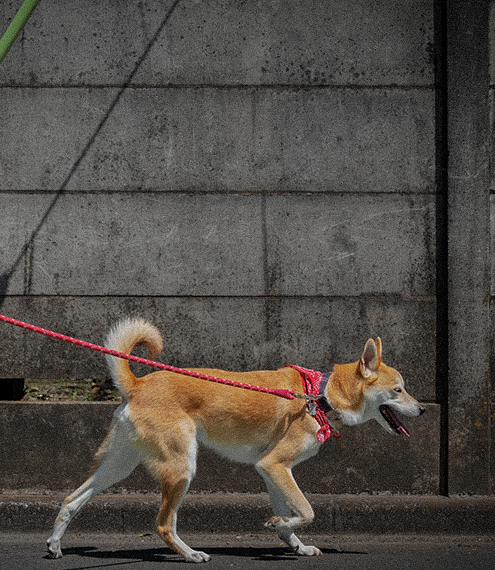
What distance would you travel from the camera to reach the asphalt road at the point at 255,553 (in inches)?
186

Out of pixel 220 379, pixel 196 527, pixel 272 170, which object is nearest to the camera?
pixel 220 379

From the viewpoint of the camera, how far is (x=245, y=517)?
559cm

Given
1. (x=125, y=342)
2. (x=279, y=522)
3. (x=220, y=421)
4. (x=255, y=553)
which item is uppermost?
(x=125, y=342)

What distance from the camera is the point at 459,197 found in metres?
5.79

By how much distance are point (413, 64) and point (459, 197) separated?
1027 millimetres

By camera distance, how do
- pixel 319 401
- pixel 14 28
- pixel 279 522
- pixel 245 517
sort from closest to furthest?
pixel 14 28 → pixel 279 522 → pixel 319 401 → pixel 245 517

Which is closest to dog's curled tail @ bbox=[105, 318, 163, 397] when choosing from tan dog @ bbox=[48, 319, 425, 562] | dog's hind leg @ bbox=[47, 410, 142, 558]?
tan dog @ bbox=[48, 319, 425, 562]

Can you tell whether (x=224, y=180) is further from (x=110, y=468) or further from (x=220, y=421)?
(x=110, y=468)

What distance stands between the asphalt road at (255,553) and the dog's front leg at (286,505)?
0.10 m

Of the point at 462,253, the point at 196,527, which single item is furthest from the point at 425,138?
the point at 196,527

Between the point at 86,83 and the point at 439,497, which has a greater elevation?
the point at 86,83

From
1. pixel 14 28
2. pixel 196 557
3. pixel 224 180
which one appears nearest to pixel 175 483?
pixel 196 557

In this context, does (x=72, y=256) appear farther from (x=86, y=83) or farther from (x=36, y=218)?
(x=86, y=83)

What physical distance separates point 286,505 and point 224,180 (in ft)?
7.65
